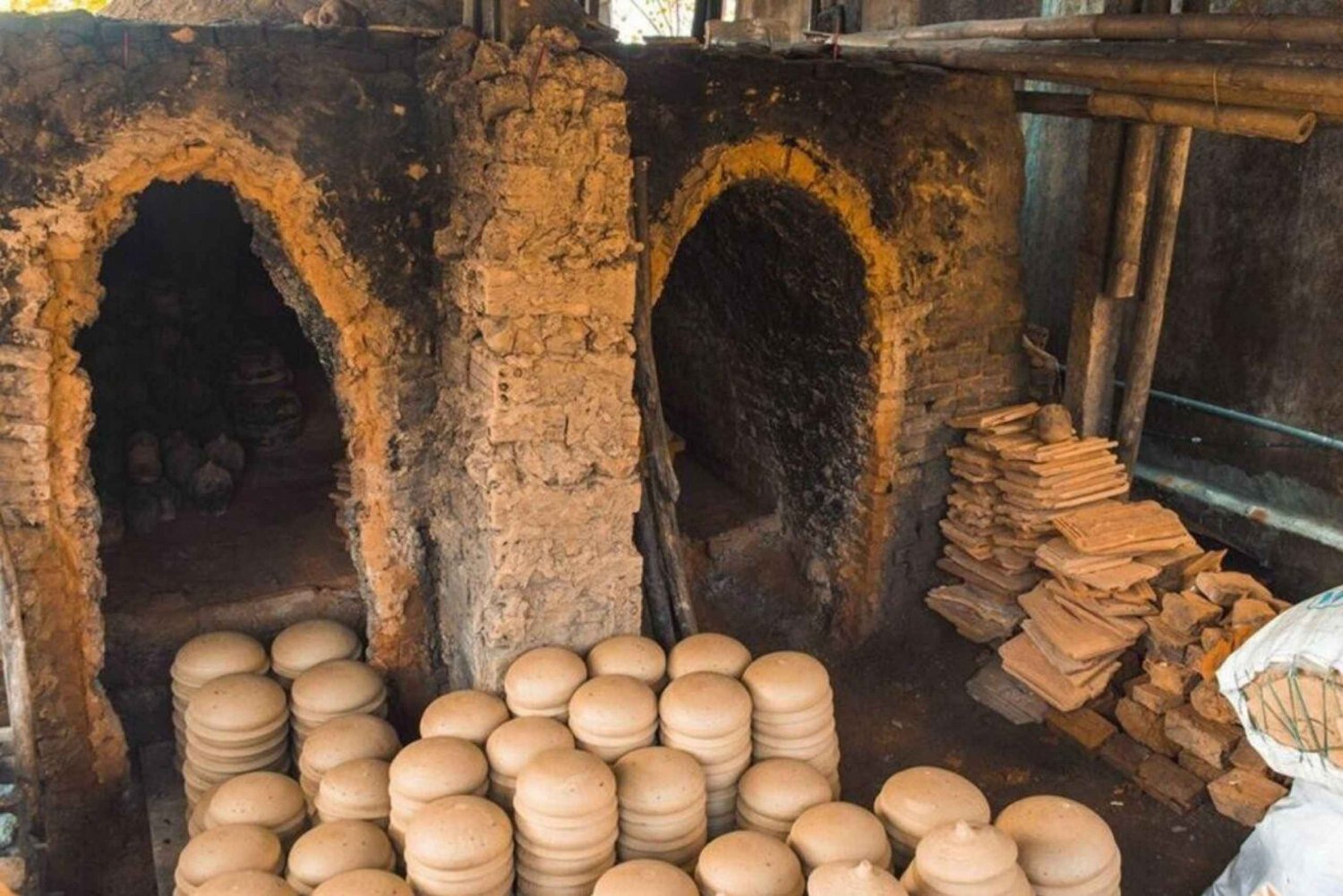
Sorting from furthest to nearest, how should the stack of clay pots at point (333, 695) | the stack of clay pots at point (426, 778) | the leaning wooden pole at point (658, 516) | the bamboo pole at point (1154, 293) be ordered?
the bamboo pole at point (1154, 293)
the leaning wooden pole at point (658, 516)
the stack of clay pots at point (333, 695)
the stack of clay pots at point (426, 778)

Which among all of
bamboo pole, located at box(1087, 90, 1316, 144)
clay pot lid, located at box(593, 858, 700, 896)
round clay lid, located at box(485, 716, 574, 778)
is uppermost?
bamboo pole, located at box(1087, 90, 1316, 144)

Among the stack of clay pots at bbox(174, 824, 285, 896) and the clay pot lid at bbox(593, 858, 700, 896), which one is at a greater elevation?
the clay pot lid at bbox(593, 858, 700, 896)

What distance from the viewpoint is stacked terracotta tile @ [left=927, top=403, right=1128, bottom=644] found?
19.5 feet

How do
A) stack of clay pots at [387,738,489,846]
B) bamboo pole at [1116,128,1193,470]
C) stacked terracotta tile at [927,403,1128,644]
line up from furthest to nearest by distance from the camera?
bamboo pole at [1116,128,1193,470]
stacked terracotta tile at [927,403,1128,644]
stack of clay pots at [387,738,489,846]

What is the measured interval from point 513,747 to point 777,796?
0.95 meters

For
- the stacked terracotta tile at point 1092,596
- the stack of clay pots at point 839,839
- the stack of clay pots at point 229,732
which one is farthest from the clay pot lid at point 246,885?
the stacked terracotta tile at point 1092,596

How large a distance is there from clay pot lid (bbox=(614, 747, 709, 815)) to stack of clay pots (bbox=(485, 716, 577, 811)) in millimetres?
235

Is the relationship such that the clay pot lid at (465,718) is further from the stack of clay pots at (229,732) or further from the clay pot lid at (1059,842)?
the clay pot lid at (1059,842)

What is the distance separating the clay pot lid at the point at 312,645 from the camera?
496cm

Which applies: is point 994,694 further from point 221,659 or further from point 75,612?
point 75,612

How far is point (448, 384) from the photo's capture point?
4941mm

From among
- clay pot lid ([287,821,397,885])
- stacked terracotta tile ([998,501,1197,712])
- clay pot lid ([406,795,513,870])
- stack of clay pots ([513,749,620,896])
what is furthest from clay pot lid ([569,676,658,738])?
stacked terracotta tile ([998,501,1197,712])

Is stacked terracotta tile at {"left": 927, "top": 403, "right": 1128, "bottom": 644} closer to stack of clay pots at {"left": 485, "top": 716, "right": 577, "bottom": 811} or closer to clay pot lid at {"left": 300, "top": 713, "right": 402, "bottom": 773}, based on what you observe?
stack of clay pots at {"left": 485, "top": 716, "right": 577, "bottom": 811}

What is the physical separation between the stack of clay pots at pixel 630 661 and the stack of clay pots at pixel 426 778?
2.23ft
